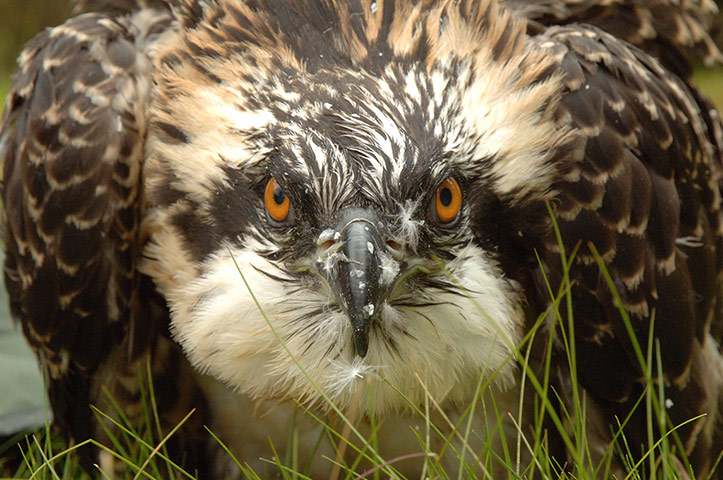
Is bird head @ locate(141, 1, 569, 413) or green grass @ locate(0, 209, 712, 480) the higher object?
bird head @ locate(141, 1, 569, 413)

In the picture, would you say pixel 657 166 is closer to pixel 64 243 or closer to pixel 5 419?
pixel 64 243

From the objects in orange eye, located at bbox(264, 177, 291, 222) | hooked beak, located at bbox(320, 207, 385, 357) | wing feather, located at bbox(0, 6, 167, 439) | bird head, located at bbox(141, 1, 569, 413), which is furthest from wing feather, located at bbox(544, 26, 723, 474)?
wing feather, located at bbox(0, 6, 167, 439)

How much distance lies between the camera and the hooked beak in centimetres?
314

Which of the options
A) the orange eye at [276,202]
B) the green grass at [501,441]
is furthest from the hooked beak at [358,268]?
the green grass at [501,441]

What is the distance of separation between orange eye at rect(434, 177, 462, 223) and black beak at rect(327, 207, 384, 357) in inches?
10.1

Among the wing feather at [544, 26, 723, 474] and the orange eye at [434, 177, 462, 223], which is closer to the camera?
the orange eye at [434, 177, 462, 223]

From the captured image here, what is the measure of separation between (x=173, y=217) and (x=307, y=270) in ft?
2.14

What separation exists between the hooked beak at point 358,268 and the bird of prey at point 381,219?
1 cm

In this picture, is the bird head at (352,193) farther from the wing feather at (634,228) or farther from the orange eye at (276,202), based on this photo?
the wing feather at (634,228)

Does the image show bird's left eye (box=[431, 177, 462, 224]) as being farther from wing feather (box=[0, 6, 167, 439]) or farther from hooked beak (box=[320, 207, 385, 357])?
wing feather (box=[0, 6, 167, 439])

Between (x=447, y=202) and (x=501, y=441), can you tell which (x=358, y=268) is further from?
(x=501, y=441)

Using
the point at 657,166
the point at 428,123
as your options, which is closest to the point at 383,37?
the point at 428,123

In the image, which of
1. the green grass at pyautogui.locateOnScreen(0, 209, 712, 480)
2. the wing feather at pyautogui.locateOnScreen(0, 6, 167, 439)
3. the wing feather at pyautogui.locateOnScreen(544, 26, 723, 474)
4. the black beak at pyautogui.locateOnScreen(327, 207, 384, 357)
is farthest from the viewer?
the wing feather at pyautogui.locateOnScreen(0, 6, 167, 439)

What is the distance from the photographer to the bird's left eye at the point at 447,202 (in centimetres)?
340
